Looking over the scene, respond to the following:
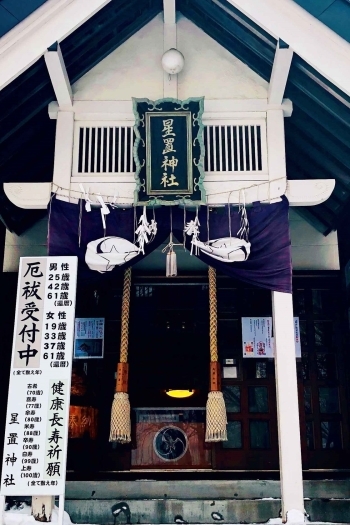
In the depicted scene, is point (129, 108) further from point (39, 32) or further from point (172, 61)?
point (39, 32)

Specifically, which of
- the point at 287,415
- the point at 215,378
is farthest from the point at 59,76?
the point at 287,415

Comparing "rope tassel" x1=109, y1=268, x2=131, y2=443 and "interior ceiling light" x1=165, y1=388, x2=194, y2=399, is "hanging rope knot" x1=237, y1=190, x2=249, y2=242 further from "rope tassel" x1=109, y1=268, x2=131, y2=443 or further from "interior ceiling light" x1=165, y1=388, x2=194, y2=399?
"interior ceiling light" x1=165, y1=388, x2=194, y2=399

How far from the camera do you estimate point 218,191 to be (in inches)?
241

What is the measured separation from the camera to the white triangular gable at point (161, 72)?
6.45 meters

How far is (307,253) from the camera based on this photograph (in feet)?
26.5

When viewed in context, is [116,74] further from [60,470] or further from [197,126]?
[60,470]

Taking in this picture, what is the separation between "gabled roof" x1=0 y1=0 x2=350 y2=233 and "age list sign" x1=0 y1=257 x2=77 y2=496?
68.8 inches

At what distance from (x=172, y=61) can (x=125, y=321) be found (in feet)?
10.1

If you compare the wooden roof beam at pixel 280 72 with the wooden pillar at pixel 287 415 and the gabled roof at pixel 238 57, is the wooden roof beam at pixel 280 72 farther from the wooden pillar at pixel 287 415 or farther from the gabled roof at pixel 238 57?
the wooden pillar at pixel 287 415

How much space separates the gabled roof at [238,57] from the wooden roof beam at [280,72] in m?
0.11

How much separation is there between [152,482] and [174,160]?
3.83 m

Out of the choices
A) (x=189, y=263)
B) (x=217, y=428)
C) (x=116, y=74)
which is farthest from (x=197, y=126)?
(x=217, y=428)

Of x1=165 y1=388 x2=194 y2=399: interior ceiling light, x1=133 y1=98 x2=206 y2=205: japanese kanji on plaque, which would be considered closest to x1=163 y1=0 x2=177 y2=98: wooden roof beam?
x1=133 y1=98 x2=206 y2=205: japanese kanji on plaque

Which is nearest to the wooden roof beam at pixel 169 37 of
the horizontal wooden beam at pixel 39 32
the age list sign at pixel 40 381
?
the horizontal wooden beam at pixel 39 32
